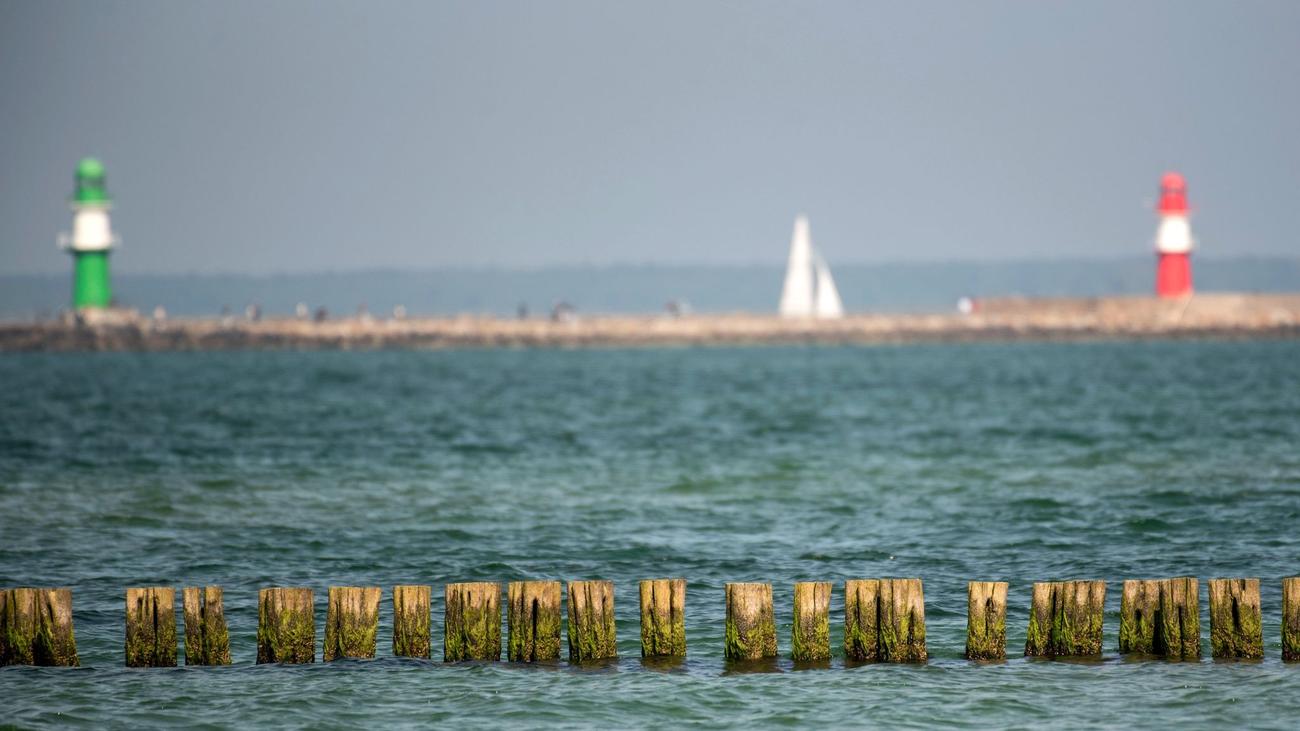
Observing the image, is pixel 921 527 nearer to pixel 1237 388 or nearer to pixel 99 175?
pixel 1237 388

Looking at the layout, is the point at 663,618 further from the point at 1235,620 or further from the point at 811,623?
the point at 1235,620

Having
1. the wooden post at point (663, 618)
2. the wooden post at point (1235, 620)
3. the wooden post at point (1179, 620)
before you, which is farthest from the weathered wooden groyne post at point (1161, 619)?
the wooden post at point (663, 618)

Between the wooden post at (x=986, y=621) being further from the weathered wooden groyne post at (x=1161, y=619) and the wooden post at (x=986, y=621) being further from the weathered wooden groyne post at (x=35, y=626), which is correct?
the weathered wooden groyne post at (x=35, y=626)

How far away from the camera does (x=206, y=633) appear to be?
15.9 meters

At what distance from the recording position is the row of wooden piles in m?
15.7

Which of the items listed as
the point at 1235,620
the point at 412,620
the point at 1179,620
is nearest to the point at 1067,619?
the point at 1179,620

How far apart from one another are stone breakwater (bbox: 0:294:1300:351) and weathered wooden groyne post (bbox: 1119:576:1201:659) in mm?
102345

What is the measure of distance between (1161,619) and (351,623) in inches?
291

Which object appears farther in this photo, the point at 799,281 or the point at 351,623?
the point at 799,281

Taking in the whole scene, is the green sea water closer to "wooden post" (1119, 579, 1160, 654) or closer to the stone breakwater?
"wooden post" (1119, 579, 1160, 654)

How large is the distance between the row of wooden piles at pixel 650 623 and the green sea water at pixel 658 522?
214 mm

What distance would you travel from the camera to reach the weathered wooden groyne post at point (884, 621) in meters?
15.6

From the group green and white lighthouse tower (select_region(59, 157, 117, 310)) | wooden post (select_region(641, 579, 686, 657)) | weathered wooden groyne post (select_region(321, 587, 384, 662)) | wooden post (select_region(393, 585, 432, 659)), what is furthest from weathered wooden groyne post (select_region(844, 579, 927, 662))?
green and white lighthouse tower (select_region(59, 157, 117, 310))

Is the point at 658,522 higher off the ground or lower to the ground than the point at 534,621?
lower
